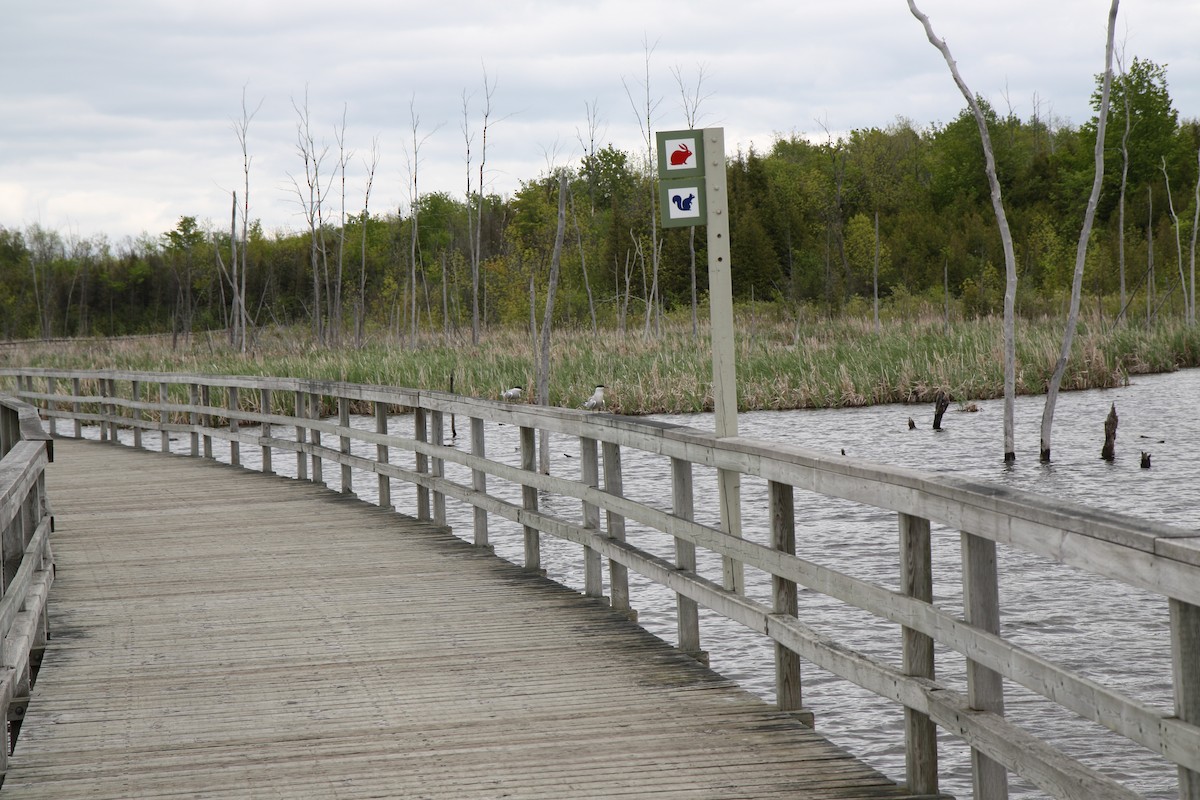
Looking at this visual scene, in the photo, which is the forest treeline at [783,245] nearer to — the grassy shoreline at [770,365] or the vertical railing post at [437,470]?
the grassy shoreline at [770,365]

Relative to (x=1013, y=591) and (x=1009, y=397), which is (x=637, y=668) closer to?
(x=1013, y=591)

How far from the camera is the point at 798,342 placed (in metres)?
28.9

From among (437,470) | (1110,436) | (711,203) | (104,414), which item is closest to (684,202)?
(711,203)

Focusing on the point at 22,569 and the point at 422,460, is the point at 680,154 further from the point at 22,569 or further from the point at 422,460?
the point at 422,460

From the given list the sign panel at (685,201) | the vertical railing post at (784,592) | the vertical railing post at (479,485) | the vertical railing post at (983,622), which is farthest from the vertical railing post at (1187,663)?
the vertical railing post at (479,485)

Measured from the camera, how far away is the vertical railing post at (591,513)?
6.76m

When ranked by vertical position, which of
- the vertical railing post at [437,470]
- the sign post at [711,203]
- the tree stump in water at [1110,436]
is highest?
the sign post at [711,203]

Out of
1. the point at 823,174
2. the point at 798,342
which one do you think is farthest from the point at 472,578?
the point at 823,174

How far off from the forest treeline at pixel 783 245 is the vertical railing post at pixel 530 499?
41.4 m

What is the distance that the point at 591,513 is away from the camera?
22.8 feet

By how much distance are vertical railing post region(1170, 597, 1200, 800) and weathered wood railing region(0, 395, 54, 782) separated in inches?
134

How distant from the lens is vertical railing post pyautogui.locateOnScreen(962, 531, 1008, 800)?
339 centimetres

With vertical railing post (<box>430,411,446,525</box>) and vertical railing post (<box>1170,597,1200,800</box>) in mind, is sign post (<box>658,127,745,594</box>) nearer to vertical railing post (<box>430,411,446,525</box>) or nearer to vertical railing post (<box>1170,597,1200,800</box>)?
vertical railing post (<box>1170,597,1200,800</box>)

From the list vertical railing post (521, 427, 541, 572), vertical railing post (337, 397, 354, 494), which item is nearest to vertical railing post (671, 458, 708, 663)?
vertical railing post (521, 427, 541, 572)
